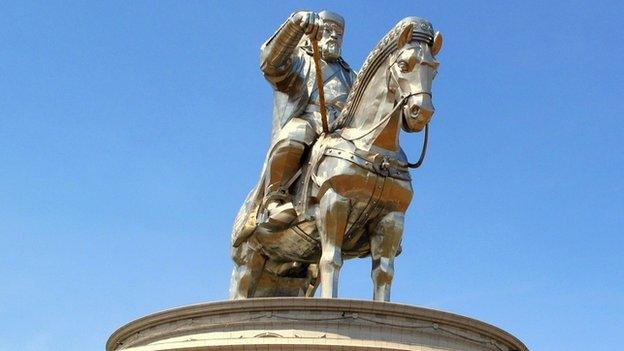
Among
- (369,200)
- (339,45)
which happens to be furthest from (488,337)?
(339,45)

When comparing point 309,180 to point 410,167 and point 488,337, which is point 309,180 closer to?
point 410,167

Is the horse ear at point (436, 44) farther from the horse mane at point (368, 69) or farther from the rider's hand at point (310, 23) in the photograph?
the rider's hand at point (310, 23)

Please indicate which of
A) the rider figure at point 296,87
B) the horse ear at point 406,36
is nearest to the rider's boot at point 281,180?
the rider figure at point 296,87

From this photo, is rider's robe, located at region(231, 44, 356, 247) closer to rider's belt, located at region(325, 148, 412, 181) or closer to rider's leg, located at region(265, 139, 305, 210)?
rider's leg, located at region(265, 139, 305, 210)

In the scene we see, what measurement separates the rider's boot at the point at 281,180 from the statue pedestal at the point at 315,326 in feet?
9.43

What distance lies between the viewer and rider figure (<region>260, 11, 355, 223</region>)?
1449 centimetres

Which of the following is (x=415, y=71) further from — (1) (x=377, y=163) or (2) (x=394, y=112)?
(1) (x=377, y=163)

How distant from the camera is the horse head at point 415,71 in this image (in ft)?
43.3

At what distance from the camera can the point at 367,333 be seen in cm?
1152

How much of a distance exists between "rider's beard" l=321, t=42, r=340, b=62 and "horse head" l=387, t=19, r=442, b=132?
1962 millimetres

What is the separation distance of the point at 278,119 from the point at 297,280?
7.75 feet

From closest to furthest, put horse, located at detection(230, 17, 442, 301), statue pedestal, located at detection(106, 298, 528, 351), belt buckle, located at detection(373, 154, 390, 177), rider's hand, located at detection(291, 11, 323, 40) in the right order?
1. statue pedestal, located at detection(106, 298, 528, 351)
2. horse, located at detection(230, 17, 442, 301)
3. belt buckle, located at detection(373, 154, 390, 177)
4. rider's hand, located at detection(291, 11, 323, 40)

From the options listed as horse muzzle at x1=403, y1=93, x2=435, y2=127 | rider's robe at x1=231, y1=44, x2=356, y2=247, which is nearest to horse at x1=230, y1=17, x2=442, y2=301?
horse muzzle at x1=403, y1=93, x2=435, y2=127

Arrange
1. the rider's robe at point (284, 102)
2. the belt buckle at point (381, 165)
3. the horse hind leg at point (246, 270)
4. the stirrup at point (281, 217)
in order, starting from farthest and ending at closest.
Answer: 1. the horse hind leg at point (246, 270)
2. the rider's robe at point (284, 102)
3. the stirrup at point (281, 217)
4. the belt buckle at point (381, 165)
